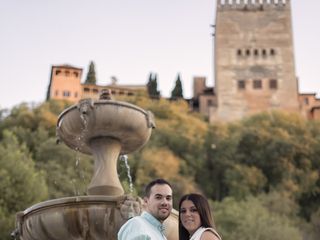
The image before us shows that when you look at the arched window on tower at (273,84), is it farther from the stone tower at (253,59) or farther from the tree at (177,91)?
the tree at (177,91)

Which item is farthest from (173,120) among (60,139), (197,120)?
(60,139)

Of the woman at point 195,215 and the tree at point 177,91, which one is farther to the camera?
the tree at point 177,91

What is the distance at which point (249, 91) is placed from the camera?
2269 inches

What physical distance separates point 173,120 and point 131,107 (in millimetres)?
43199

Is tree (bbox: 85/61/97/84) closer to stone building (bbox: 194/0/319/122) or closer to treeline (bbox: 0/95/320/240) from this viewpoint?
treeline (bbox: 0/95/320/240)

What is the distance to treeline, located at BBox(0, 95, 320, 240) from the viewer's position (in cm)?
3098

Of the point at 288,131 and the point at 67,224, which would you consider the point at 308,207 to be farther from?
the point at 67,224

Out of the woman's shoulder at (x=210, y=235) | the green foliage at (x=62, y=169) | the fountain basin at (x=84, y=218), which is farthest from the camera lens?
the green foliage at (x=62, y=169)

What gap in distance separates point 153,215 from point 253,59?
5694 centimetres

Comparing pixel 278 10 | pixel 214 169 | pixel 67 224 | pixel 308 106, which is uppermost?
pixel 278 10

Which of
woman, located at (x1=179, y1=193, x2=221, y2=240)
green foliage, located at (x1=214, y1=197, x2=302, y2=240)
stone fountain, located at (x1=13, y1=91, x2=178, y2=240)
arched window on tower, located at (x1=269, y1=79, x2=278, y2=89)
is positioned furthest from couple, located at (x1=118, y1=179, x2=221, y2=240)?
arched window on tower, located at (x1=269, y1=79, x2=278, y2=89)

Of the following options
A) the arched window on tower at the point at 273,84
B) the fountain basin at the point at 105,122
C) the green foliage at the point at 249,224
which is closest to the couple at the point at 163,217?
the fountain basin at the point at 105,122

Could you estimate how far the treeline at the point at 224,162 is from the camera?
31.0 m

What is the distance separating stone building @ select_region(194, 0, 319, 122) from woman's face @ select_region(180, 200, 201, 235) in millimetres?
52186
